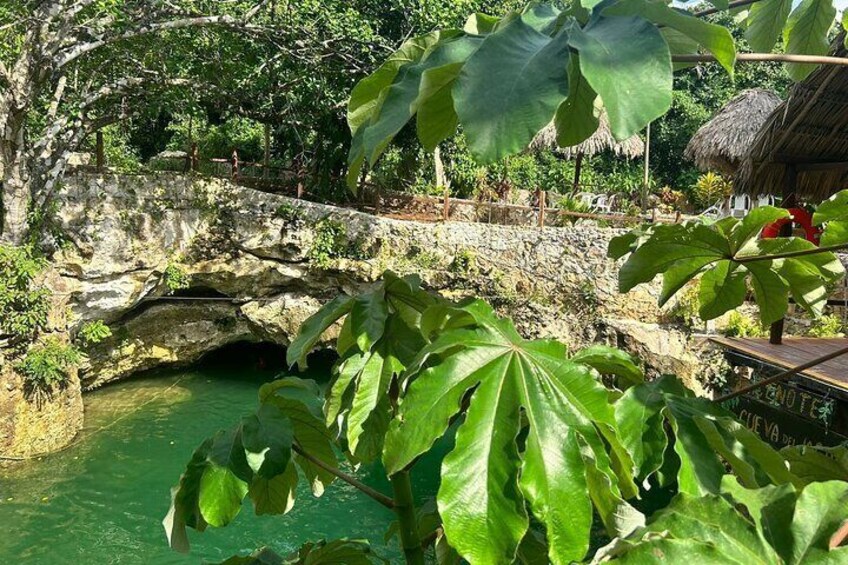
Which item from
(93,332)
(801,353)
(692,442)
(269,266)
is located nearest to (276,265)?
(269,266)

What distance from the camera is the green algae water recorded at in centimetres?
550

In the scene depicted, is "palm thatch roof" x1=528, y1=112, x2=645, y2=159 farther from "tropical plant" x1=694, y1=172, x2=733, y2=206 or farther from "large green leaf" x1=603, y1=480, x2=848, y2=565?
"large green leaf" x1=603, y1=480, x2=848, y2=565

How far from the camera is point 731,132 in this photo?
11.4m

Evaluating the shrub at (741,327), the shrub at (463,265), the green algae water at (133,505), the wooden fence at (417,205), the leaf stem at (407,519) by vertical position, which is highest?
the wooden fence at (417,205)

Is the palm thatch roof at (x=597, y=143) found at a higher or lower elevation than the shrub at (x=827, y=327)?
higher

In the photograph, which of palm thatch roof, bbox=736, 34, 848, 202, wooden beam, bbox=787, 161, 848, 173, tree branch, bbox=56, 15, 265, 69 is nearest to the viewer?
palm thatch roof, bbox=736, 34, 848, 202

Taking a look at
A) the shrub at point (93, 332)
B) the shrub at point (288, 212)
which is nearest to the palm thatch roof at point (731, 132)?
the shrub at point (288, 212)

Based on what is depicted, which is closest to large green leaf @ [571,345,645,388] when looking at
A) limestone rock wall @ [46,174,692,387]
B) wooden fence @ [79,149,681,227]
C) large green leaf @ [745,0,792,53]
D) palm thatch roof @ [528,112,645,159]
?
large green leaf @ [745,0,792,53]

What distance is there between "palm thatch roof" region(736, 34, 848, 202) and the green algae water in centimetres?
436

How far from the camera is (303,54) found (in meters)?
8.33

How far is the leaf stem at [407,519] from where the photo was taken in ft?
4.05

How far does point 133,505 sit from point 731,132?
35.7 ft

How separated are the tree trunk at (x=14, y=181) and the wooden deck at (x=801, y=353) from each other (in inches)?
284

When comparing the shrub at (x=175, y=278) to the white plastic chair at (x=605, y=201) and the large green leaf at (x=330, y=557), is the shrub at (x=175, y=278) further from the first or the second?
the white plastic chair at (x=605, y=201)
